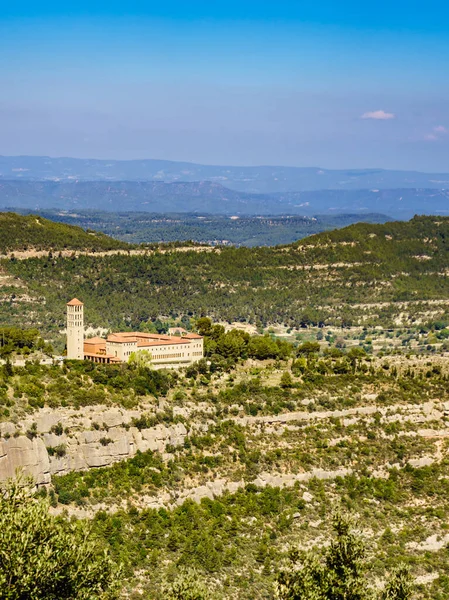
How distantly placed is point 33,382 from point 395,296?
267 feet

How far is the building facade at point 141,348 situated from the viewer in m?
66.3

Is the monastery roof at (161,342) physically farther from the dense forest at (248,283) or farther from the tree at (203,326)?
the dense forest at (248,283)

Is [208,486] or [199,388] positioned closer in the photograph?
[208,486]

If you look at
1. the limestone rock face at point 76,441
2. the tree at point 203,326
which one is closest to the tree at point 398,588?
the limestone rock face at point 76,441

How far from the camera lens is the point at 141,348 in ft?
224

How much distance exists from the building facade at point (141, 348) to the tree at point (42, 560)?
34.1m

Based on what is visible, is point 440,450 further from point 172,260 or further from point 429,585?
point 172,260

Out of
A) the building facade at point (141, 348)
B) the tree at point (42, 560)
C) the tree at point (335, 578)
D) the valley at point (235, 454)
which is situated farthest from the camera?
the building facade at point (141, 348)

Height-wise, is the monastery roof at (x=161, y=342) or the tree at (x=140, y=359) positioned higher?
the monastery roof at (x=161, y=342)

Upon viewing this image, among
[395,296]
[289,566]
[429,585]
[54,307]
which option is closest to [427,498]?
[429,585]

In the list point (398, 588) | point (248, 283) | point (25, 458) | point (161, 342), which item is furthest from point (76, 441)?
point (248, 283)

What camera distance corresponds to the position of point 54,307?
110 metres

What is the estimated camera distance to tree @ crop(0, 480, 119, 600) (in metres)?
29.0

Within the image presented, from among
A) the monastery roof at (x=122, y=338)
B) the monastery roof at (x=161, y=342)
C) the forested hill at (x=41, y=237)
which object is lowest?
the monastery roof at (x=161, y=342)
